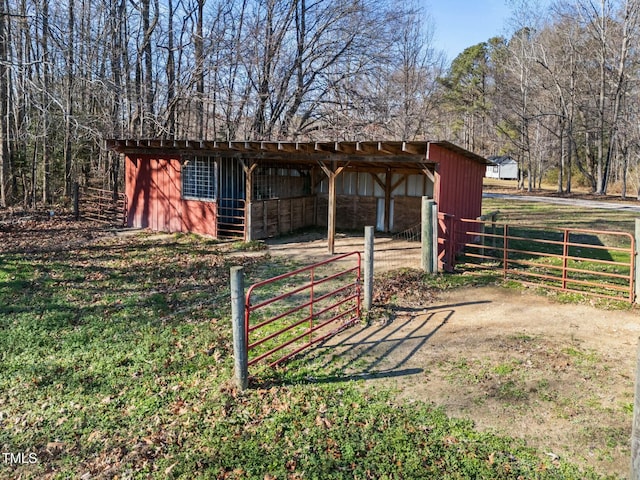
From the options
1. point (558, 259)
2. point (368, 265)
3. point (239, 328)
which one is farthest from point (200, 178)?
point (239, 328)

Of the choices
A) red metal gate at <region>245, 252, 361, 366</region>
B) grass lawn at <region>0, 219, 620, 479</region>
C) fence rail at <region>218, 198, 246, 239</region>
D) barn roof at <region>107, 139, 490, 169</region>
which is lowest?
grass lawn at <region>0, 219, 620, 479</region>

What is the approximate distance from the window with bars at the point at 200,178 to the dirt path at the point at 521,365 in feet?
27.2

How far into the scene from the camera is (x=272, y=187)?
1516 cm

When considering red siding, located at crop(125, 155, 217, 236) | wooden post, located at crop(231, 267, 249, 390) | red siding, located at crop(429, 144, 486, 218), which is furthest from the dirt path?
red siding, located at crop(125, 155, 217, 236)

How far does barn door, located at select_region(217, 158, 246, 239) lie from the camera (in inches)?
570

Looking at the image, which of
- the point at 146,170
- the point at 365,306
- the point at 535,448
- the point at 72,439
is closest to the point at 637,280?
the point at 365,306

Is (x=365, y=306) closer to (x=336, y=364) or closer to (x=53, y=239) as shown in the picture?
(x=336, y=364)

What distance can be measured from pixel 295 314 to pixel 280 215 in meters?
7.55

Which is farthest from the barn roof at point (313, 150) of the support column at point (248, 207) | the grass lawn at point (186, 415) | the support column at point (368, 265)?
the grass lawn at point (186, 415)

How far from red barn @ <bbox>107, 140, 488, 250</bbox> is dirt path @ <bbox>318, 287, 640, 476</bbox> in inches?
179

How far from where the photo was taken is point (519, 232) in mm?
17812

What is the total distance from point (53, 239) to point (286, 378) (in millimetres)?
10947

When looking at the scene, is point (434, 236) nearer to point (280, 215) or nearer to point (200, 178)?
point (280, 215)

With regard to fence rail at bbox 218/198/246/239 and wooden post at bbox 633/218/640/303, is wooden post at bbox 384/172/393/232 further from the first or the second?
wooden post at bbox 633/218/640/303
